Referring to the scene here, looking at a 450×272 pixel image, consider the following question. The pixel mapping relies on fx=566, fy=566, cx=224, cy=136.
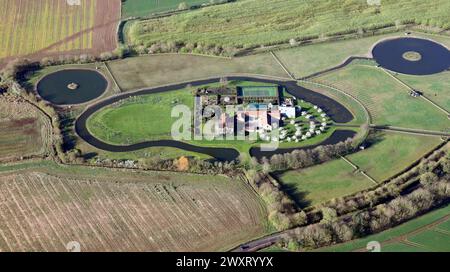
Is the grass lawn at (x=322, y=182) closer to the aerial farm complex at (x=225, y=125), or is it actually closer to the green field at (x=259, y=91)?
the aerial farm complex at (x=225, y=125)

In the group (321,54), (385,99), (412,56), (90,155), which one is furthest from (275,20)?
(90,155)

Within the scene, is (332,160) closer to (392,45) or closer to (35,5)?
(392,45)

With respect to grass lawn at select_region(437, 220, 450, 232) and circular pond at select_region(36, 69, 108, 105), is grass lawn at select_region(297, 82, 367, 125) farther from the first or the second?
circular pond at select_region(36, 69, 108, 105)

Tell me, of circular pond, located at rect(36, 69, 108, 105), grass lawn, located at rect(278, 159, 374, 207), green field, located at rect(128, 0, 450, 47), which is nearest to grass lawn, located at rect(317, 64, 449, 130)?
grass lawn, located at rect(278, 159, 374, 207)

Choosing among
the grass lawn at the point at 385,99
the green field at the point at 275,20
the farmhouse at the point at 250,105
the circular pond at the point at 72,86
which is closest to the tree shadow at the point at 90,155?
the circular pond at the point at 72,86

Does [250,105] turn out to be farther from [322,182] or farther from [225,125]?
[322,182]

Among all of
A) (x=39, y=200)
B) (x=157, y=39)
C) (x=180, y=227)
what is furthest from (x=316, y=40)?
(x=39, y=200)

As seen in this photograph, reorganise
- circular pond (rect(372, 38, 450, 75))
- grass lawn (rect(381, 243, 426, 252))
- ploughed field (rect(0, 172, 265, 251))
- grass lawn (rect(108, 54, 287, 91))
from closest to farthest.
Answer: grass lawn (rect(381, 243, 426, 252))
ploughed field (rect(0, 172, 265, 251))
grass lawn (rect(108, 54, 287, 91))
circular pond (rect(372, 38, 450, 75))
